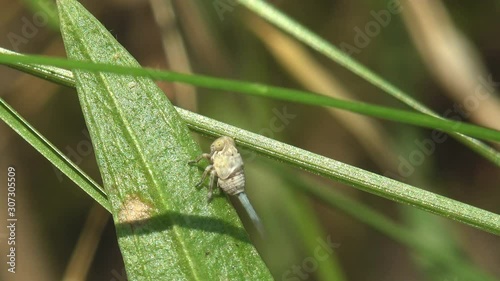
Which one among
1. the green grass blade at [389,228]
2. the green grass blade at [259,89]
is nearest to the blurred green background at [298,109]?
the green grass blade at [389,228]

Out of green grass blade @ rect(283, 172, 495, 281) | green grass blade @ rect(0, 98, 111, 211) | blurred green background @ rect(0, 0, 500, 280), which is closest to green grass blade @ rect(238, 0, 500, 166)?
green grass blade @ rect(283, 172, 495, 281)

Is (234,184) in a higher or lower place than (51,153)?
lower

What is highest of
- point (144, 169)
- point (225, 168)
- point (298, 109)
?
point (298, 109)

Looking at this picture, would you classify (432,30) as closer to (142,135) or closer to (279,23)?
(279,23)

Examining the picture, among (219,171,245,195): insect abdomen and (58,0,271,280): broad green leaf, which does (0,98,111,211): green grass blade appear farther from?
(219,171,245,195): insect abdomen

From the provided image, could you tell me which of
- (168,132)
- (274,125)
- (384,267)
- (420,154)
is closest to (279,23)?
(274,125)

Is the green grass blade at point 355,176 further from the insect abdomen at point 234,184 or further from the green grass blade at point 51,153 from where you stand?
the green grass blade at point 51,153

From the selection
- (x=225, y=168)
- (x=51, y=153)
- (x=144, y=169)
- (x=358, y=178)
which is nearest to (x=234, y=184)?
(x=225, y=168)

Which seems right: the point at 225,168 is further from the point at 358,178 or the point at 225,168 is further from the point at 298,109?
the point at 298,109
